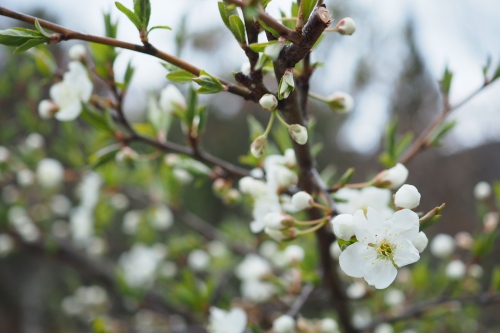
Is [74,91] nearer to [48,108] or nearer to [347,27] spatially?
[48,108]

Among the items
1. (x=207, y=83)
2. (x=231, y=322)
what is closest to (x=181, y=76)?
(x=207, y=83)

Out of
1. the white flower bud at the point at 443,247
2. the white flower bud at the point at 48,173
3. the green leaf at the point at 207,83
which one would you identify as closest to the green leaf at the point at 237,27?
the green leaf at the point at 207,83

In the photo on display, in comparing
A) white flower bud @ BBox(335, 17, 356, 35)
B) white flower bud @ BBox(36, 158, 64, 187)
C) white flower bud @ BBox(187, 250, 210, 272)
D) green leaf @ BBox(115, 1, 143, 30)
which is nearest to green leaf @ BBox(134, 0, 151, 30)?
green leaf @ BBox(115, 1, 143, 30)

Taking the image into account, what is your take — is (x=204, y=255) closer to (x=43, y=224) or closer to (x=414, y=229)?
(x=43, y=224)

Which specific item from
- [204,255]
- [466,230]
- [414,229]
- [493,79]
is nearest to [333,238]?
[414,229]

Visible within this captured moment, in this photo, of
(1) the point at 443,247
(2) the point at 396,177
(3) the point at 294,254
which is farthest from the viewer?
(1) the point at 443,247

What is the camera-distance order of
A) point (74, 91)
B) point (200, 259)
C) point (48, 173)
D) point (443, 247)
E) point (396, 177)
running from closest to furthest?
point (396, 177)
point (74, 91)
point (443, 247)
point (48, 173)
point (200, 259)

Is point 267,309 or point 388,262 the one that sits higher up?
point 388,262
